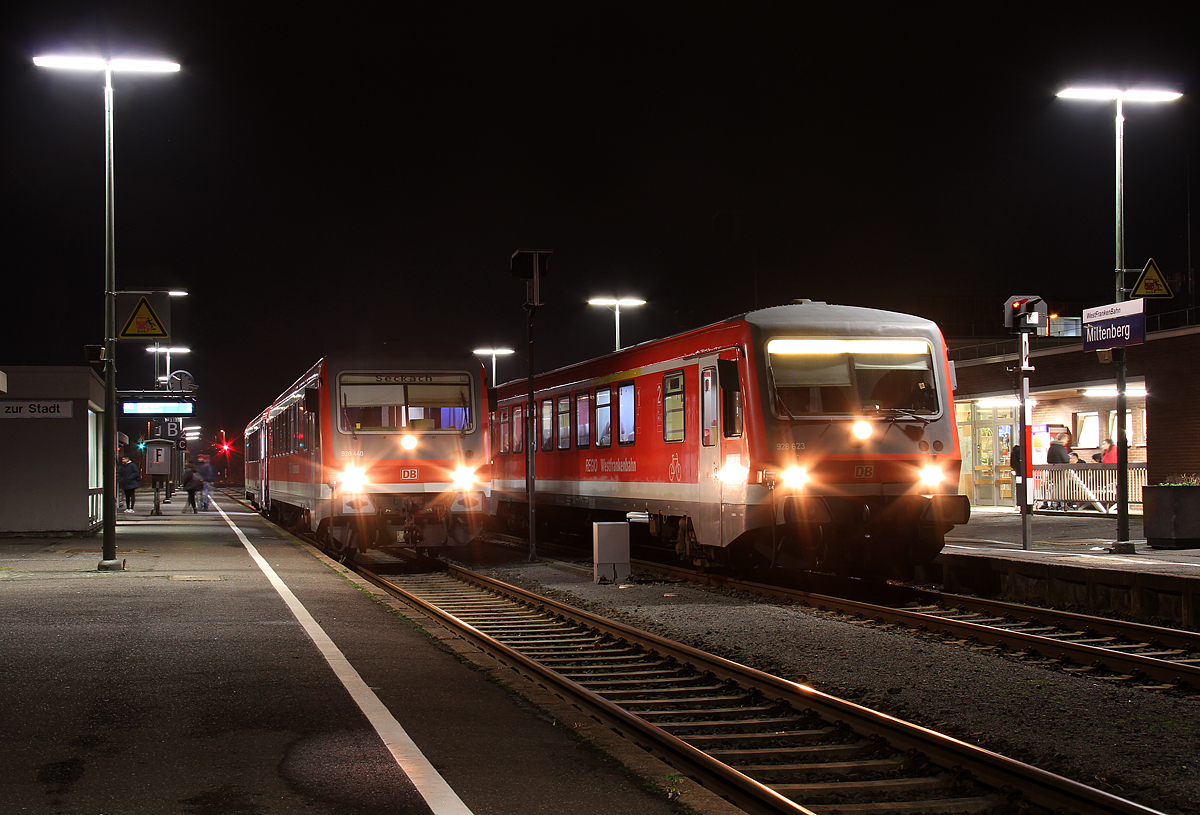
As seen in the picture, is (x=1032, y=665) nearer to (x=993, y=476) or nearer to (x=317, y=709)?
(x=317, y=709)

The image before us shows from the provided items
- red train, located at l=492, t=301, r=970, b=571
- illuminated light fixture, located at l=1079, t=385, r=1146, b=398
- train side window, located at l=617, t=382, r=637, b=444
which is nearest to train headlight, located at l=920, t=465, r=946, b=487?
red train, located at l=492, t=301, r=970, b=571

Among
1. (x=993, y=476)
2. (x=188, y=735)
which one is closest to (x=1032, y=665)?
(x=188, y=735)

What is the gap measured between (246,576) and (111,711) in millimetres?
9182

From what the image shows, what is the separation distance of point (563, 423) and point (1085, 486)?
1236 centimetres

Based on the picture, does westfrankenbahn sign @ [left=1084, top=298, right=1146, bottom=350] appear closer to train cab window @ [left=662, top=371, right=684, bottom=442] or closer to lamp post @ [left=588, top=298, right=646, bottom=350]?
train cab window @ [left=662, top=371, right=684, bottom=442]

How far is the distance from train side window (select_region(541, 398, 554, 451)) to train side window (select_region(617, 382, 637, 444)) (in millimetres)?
4419

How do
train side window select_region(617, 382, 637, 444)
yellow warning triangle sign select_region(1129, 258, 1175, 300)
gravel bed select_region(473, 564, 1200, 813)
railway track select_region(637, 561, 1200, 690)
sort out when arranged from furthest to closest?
yellow warning triangle sign select_region(1129, 258, 1175, 300) < train side window select_region(617, 382, 637, 444) < railway track select_region(637, 561, 1200, 690) < gravel bed select_region(473, 564, 1200, 813)

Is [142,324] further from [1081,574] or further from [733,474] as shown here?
[1081,574]

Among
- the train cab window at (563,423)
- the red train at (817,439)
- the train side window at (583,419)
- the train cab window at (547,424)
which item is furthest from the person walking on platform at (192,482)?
the red train at (817,439)

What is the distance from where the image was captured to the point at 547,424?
77.2ft

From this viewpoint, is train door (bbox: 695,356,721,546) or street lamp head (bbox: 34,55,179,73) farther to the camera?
street lamp head (bbox: 34,55,179,73)

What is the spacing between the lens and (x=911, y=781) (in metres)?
6.06

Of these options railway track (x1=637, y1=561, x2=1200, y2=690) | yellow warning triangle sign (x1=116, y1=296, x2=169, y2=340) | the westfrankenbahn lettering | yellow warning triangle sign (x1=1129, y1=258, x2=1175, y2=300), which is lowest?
railway track (x1=637, y1=561, x2=1200, y2=690)

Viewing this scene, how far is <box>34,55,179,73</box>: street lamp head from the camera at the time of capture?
53.3 ft
